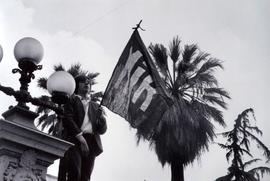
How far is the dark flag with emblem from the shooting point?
579 centimetres

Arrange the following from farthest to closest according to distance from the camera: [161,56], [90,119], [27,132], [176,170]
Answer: [161,56] < [176,170] < [90,119] < [27,132]

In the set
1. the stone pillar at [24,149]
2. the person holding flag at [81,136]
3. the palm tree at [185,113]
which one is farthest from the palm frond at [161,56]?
the stone pillar at [24,149]

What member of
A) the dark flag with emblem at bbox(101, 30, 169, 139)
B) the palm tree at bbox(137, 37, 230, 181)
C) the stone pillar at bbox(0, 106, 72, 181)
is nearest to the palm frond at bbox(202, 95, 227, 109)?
the palm tree at bbox(137, 37, 230, 181)

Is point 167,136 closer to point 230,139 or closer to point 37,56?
point 230,139

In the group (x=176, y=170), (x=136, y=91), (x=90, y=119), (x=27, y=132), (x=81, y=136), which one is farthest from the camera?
(x=176, y=170)

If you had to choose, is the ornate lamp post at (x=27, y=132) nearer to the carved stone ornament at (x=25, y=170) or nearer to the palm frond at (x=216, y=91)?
the carved stone ornament at (x=25, y=170)

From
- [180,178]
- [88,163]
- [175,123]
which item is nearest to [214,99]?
[175,123]

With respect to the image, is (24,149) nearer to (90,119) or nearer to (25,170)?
(25,170)

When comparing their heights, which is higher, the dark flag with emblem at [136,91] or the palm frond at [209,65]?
the palm frond at [209,65]

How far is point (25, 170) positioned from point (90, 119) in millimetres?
1465

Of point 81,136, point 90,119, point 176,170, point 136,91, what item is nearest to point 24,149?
point 81,136

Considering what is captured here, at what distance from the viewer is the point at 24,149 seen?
14.0 ft

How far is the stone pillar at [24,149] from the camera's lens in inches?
162

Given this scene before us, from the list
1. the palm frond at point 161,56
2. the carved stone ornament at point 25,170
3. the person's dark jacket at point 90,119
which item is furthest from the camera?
the palm frond at point 161,56
